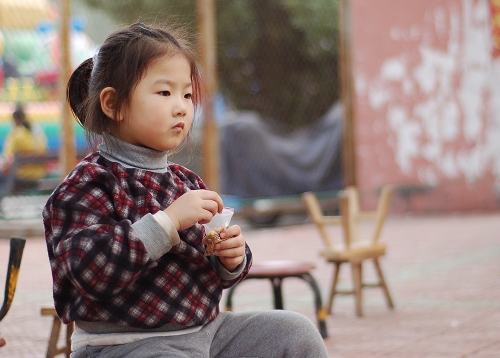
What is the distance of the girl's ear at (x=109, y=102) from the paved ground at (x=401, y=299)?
7.22 ft

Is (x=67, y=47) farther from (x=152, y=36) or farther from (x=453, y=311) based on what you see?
(x=152, y=36)

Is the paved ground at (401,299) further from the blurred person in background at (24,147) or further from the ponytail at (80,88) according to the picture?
the ponytail at (80,88)

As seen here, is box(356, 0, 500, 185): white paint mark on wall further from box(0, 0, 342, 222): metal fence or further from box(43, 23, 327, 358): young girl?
box(43, 23, 327, 358): young girl

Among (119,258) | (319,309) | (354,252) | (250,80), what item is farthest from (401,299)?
(250,80)

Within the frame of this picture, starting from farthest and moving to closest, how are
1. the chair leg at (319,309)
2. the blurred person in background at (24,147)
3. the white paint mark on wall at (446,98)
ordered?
the white paint mark on wall at (446,98) < the blurred person in background at (24,147) < the chair leg at (319,309)

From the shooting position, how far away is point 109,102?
2137 mm

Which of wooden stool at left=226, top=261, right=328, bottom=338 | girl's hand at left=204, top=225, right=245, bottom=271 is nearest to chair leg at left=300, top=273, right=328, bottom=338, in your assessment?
wooden stool at left=226, top=261, right=328, bottom=338

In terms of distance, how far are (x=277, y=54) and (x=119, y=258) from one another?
13096 millimetres

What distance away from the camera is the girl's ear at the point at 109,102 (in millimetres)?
2125

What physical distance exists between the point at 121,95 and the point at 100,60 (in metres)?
0.16

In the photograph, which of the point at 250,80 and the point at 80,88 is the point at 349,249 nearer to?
the point at 80,88

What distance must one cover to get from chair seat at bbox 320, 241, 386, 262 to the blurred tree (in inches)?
343

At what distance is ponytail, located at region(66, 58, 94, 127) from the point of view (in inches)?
90.6

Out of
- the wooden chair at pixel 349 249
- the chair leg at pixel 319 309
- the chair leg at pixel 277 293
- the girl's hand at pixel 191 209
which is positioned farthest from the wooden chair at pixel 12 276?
the wooden chair at pixel 349 249
